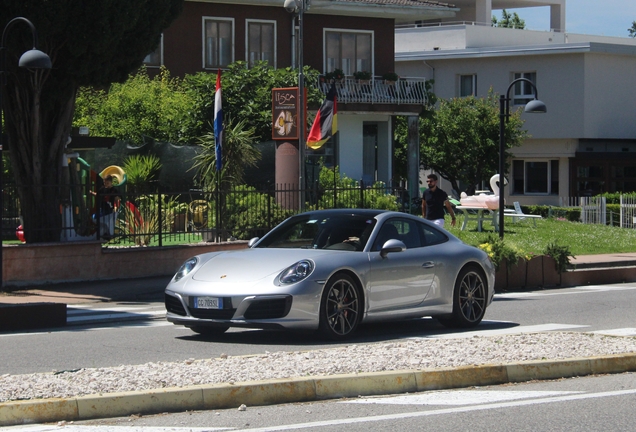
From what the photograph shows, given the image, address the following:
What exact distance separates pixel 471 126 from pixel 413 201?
51.5ft

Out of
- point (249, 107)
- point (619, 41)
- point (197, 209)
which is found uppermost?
point (619, 41)

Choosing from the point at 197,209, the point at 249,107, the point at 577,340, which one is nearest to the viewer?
the point at 577,340

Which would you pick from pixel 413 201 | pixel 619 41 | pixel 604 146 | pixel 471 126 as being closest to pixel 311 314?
pixel 413 201

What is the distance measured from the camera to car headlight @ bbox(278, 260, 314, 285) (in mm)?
10969

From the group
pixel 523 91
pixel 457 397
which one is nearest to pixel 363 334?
pixel 457 397

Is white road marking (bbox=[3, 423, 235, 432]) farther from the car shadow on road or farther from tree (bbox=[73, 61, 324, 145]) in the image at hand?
tree (bbox=[73, 61, 324, 145])

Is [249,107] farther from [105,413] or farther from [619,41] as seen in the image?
[619,41]

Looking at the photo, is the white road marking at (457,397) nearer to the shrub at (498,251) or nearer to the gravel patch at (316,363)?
the gravel patch at (316,363)

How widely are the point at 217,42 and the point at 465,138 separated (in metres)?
15.8

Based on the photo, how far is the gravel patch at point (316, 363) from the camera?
25.4 ft

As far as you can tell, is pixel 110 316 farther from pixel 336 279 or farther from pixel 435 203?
pixel 435 203

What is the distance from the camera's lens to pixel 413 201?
32.6 m

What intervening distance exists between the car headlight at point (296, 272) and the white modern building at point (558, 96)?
40.2 metres

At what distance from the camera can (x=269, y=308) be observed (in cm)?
1084
